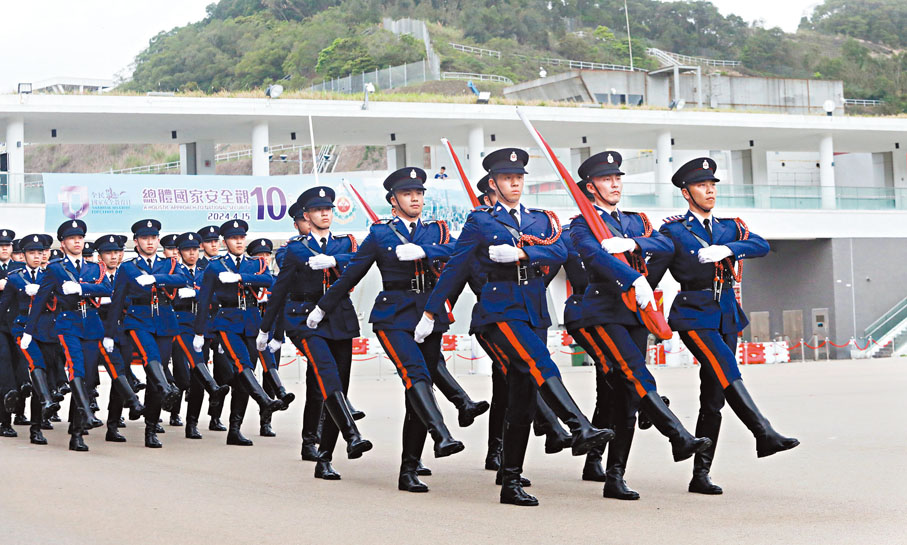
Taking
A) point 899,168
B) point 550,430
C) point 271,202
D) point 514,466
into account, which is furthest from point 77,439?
point 899,168

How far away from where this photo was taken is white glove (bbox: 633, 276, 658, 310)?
7070 millimetres

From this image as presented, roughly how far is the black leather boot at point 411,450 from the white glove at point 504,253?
1.39 metres

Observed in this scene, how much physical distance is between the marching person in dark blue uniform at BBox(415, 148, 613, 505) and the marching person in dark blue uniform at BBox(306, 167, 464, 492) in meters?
0.54

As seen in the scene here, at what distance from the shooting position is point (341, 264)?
915cm

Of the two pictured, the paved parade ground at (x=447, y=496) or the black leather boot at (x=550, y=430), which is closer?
the paved parade ground at (x=447, y=496)

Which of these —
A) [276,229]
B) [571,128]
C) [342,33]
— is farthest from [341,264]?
[342,33]

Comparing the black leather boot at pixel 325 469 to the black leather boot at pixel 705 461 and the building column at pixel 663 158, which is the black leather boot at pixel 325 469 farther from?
the building column at pixel 663 158

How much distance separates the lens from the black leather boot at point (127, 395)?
11492 millimetres

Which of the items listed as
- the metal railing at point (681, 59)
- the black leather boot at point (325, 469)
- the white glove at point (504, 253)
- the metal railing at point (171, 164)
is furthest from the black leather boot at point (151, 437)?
the metal railing at point (681, 59)

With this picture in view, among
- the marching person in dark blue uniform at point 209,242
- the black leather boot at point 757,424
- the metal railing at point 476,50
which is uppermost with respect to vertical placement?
the metal railing at point 476,50

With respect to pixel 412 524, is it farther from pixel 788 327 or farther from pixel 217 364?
pixel 788 327

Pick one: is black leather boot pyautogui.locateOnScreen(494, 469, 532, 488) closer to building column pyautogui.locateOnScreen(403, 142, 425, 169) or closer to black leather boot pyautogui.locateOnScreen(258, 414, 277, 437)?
black leather boot pyautogui.locateOnScreen(258, 414, 277, 437)

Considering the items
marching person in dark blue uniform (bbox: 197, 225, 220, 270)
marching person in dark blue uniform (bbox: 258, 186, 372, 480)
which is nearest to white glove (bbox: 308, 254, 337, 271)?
marching person in dark blue uniform (bbox: 258, 186, 372, 480)

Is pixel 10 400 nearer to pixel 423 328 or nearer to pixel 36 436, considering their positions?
pixel 36 436
